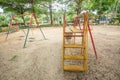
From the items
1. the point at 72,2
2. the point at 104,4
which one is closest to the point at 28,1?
the point at 72,2

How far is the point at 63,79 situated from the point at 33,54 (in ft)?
7.04

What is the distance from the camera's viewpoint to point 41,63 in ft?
13.6

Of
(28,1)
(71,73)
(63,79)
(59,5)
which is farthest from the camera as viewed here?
(59,5)

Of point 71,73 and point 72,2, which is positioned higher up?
point 72,2

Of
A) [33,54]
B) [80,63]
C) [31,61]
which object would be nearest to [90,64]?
[80,63]

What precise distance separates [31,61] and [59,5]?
695 inches

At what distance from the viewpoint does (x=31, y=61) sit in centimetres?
434

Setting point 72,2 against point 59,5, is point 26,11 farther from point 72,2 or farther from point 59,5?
point 72,2

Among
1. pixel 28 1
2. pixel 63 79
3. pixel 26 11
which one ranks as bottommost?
pixel 63 79

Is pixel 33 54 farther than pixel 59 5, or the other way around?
pixel 59 5

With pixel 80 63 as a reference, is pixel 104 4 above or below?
above

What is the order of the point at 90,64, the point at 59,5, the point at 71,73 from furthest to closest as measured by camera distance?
1. the point at 59,5
2. the point at 90,64
3. the point at 71,73

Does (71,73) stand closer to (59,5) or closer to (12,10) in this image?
(12,10)

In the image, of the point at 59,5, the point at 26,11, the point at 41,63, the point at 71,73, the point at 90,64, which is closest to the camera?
the point at 71,73
